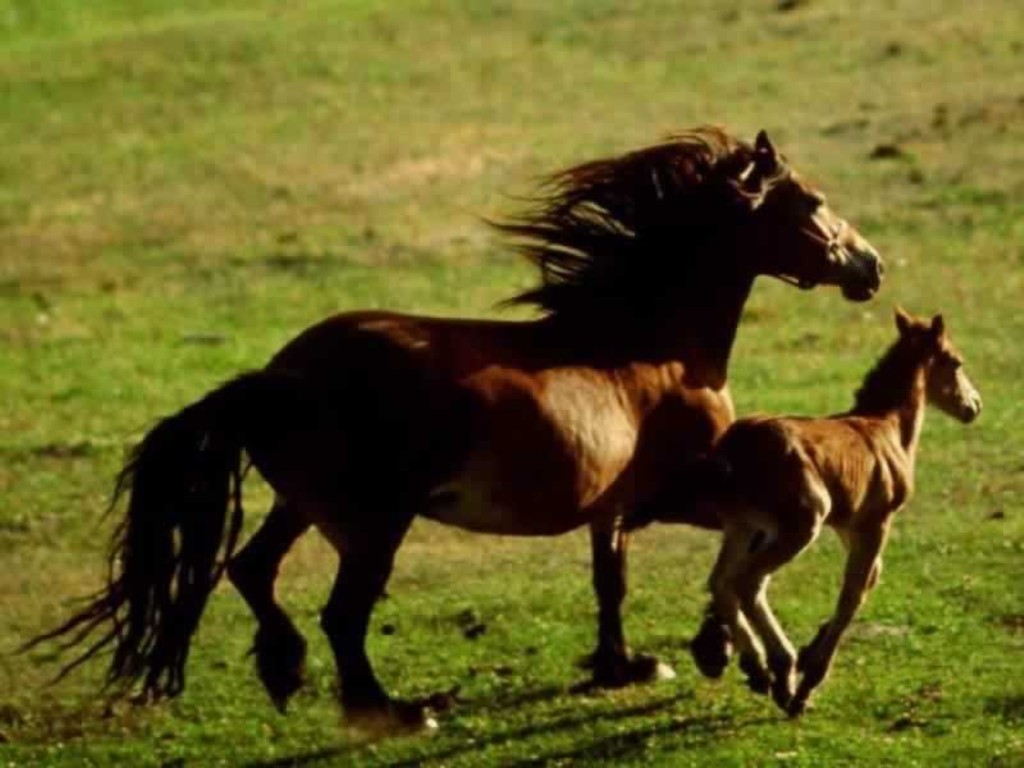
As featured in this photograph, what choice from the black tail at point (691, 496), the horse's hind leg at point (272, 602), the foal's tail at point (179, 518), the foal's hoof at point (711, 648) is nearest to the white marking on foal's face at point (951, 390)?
the black tail at point (691, 496)

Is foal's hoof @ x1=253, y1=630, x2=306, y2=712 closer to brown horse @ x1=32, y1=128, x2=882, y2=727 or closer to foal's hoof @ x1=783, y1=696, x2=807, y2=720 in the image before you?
brown horse @ x1=32, y1=128, x2=882, y2=727

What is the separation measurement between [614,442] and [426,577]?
3.09m

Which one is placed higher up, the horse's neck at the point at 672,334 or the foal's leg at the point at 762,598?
the horse's neck at the point at 672,334

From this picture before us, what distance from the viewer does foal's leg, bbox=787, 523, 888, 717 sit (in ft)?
45.2

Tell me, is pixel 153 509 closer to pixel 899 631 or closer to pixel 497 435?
pixel 497 435

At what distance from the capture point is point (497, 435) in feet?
45.0

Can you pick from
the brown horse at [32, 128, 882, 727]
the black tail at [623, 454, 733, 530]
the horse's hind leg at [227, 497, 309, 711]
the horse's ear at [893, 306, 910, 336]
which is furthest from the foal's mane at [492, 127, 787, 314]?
the horse's hind leg at [227, 497, 309, 711]

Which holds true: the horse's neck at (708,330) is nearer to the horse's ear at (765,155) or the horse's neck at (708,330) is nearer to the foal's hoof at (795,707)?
the horse's ear at (765,155)

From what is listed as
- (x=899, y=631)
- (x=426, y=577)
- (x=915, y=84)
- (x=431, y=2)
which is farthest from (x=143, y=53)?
(x=899, y=631)

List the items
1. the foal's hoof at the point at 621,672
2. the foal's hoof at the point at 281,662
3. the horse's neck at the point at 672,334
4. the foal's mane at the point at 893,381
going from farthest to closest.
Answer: the foal's mane at the point at 893,381, the foal's hoof at the point at 621,672, the horse's neck at the point at 672,334, the foal's hoof at the point at 281,662

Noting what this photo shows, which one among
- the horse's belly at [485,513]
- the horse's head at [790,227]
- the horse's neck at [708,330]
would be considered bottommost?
the horse's belly at [485,513]

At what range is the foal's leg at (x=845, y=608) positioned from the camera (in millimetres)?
13781

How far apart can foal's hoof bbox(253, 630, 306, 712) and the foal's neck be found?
2.75 m

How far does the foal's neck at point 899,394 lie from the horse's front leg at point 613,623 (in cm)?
123
